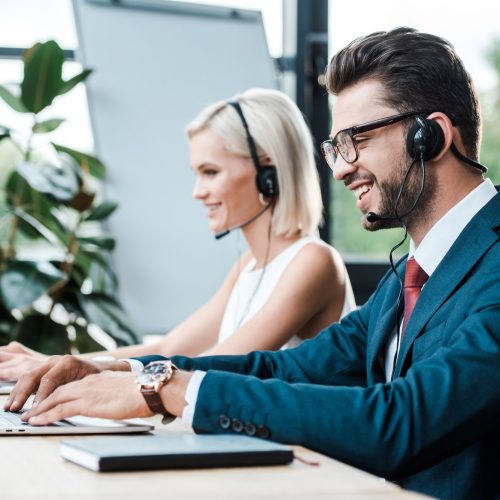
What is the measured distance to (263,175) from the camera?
8.72 feet

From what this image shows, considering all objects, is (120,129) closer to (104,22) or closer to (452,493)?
(104,22)

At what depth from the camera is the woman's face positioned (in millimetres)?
2713

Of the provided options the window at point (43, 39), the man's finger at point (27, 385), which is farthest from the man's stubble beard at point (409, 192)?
the window at point (43, 39)

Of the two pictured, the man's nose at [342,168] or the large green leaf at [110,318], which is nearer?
the man's nose at [342,168]

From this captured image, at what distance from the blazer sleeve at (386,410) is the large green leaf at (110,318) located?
2.14 metres

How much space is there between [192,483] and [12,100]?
9.05ft

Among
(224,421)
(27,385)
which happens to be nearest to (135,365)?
(27,385)

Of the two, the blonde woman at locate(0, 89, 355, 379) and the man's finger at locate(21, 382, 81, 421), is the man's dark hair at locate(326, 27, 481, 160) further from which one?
the blonde woman at locate(0, 89, 355, 379)

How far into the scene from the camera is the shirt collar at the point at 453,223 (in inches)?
62.9

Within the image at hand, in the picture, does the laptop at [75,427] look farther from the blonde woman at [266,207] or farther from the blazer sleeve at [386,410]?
the blonde woman at [266,207]

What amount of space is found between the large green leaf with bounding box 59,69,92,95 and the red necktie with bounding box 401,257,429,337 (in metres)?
2.14

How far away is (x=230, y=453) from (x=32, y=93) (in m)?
2.63

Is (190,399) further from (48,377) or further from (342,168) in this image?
(342,168)

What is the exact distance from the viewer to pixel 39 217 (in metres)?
3.52
